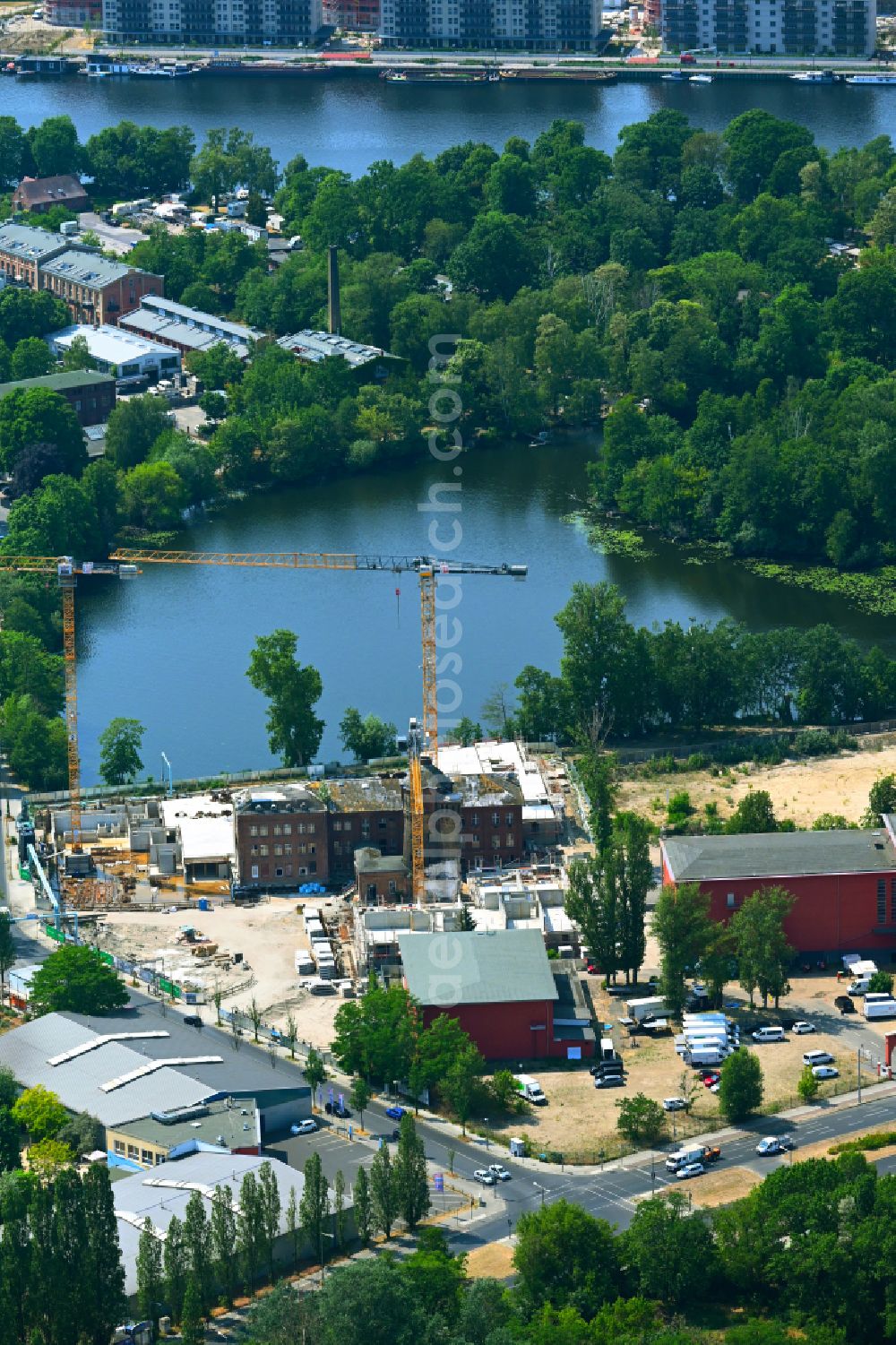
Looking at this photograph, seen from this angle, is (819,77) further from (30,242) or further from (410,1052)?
(410,1052)

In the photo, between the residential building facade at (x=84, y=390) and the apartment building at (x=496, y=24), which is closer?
the residential building facade at (x=84, y=390)

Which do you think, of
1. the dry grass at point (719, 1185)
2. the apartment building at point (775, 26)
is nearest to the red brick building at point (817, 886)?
the dry grass at point (719, 1185)

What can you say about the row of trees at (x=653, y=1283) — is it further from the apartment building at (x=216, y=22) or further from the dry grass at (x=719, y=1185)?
the apartment building at (x=216, y=22)

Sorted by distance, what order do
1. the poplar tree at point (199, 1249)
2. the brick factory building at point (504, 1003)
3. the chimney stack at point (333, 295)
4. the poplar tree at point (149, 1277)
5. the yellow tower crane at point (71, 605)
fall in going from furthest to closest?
1. the chimney stack at point (333, 295)
2. the yellow tower crane at point (71, 605)
3. the brick factory building at point (504, 1003)
4. the poplar tree at point (199, 1249)
5. the poplar tree at point (149, 1277)

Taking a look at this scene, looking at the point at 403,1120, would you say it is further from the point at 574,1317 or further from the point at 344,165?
the point at 344,165

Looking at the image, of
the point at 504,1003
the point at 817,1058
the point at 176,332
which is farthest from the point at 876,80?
the point at 817,1058

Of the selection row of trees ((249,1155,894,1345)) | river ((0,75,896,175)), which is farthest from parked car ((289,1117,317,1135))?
river ((0,75,896,175))

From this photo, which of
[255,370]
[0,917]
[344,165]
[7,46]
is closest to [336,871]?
[0,917]
